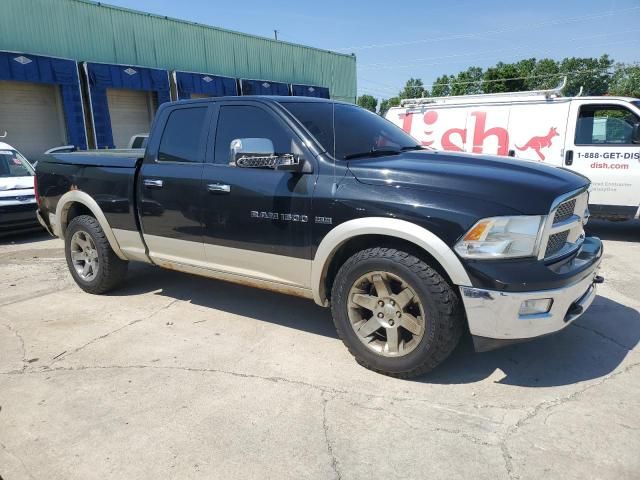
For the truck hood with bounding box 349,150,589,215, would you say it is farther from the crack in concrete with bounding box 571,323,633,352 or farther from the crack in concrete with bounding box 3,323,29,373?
the crack in concrete with bounding box 3,323,29,373

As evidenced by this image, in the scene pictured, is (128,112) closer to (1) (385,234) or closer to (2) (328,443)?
(1) (385,234)

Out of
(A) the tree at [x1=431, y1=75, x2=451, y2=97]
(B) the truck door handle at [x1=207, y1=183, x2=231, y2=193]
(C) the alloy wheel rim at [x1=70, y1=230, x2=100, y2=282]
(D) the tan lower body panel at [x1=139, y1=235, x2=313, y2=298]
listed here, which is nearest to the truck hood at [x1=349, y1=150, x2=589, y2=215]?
(D) the tan lower body panel at [x1=139, y1=235, x2=313, y2=298]

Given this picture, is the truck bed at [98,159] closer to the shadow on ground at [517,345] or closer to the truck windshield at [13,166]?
the shadow on ground at [517,345]

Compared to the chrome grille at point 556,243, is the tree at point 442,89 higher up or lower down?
higher up

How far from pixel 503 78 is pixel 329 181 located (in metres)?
41.6

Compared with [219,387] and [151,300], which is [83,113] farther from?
[219,387]

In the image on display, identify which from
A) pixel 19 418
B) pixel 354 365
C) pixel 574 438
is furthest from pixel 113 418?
pixel 574 438

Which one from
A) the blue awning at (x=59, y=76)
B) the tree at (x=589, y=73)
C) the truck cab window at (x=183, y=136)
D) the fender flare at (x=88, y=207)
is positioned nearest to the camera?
the truck cab window at (x=183, y=136)

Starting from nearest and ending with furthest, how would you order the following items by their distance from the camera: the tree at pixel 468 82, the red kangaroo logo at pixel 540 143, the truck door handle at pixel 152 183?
the truck door handle at pixel 152 183 < the red kangaroo logo at pixel 540 143 < the tree at pixel 468 82

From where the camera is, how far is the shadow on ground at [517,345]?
3428 mm

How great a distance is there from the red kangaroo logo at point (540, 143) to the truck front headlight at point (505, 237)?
561 cm

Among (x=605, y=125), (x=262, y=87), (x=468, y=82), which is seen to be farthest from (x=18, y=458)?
(x=468, y=82)

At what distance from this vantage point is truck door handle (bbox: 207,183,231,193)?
404 centimetres

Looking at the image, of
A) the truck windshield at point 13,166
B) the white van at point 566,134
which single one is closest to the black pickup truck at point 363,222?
the white van at point 566,134
